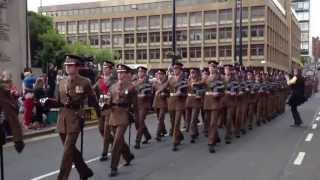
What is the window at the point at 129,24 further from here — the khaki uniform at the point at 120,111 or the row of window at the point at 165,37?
the khaki uniform at the point at 120,111

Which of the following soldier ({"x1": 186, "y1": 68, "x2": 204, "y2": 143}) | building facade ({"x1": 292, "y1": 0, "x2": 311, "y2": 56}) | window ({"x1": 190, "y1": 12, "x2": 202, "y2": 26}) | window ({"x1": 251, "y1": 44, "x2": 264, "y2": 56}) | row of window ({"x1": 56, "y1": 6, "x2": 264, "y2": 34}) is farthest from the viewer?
building facade ({"x1": 292, "y1": 0, "x2": 311, "y2": 56})

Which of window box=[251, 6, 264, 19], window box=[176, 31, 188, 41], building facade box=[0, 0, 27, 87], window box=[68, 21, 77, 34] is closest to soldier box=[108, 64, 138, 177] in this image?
building facade box=[0, 0, 27, 87]

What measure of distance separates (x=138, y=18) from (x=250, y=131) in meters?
89.5

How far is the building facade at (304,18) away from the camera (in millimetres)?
170625

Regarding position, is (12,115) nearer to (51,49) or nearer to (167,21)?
(51,49)

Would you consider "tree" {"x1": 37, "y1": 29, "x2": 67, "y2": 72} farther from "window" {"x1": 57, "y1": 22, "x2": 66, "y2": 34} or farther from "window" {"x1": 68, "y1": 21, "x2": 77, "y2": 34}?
"window" {"x1": 57, "y1": 22, "x2": 66, "y2": 34}

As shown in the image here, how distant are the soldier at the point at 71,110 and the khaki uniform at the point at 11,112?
128cm

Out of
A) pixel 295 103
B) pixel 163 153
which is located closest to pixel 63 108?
pixel 163 153

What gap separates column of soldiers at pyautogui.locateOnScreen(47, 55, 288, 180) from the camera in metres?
8.52

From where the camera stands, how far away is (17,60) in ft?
114

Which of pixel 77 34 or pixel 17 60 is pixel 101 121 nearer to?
pixel 17 60

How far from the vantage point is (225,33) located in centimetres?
9625

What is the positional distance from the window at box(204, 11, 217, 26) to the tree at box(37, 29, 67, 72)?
93.7 ft

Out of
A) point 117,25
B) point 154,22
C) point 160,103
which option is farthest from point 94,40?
point 160,103
